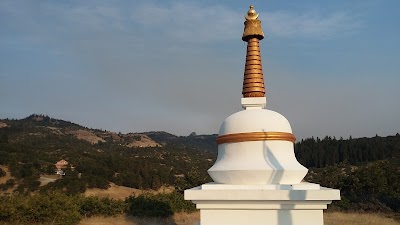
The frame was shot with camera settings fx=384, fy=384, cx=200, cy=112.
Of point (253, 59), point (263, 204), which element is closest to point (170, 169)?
point (253, 59)

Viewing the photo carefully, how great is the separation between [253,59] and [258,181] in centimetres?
320

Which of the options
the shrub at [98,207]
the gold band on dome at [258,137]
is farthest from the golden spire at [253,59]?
the shrub at [98,207]

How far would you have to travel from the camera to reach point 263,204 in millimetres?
7188

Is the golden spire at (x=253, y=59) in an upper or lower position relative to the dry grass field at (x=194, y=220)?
upper

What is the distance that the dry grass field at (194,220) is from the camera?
16.6 metres

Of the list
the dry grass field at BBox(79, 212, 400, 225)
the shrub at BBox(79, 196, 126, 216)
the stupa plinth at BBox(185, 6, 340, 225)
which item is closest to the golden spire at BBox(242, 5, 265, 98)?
the stupa plinth at BBox(185, 6, 340, 225)

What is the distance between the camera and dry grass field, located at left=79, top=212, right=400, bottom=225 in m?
16.6

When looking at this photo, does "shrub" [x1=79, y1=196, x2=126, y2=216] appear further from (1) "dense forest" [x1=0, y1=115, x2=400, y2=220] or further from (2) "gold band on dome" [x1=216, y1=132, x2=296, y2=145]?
(2) "gold band on dome" [x1=216, y1=132, x2=296, y2=145]

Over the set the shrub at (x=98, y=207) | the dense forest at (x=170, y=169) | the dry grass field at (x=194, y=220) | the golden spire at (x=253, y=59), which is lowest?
the dry grass field at (x=194, y=220)

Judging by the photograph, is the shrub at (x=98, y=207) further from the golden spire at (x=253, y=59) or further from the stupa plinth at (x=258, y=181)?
the golden spire at (x=253, y=59)

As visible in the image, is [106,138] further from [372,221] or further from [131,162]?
[372,221]

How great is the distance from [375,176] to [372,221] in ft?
23.2

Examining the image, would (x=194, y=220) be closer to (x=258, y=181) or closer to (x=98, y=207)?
(x=98, y=207)

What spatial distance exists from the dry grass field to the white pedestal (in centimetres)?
995
